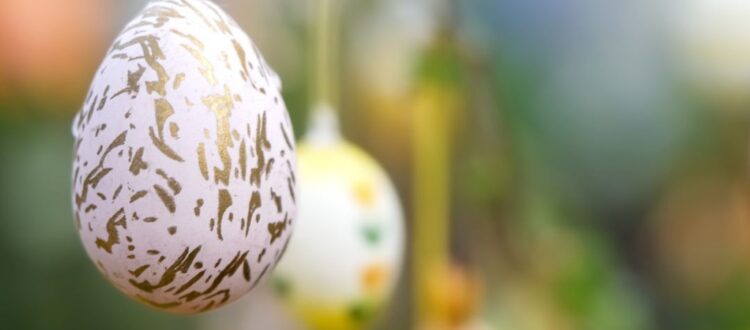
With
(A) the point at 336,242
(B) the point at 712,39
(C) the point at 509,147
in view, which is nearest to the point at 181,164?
(A) the point at 336,242

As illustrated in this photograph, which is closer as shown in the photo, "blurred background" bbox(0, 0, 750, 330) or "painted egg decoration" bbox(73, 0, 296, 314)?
"painted egg decoration" bbox(73, 0, 296, 314)

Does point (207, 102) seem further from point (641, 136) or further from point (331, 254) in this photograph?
point (641, 136)

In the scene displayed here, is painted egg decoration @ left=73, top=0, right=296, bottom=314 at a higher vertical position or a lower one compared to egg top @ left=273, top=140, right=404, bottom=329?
higher

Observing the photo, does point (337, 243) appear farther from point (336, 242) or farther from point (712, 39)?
point (712, 39)

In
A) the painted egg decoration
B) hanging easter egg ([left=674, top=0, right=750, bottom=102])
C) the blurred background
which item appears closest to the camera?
the painted egg decoration

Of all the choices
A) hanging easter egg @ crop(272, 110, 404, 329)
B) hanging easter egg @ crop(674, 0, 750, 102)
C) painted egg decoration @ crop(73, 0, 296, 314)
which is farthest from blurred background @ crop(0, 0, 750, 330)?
painted egg decoration @ crop(73, 0, 296, 314)

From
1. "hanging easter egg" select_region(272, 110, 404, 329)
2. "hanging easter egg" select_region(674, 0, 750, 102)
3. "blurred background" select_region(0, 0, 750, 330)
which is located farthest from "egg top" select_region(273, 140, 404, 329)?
"hanging easter egg" select_region(674, 0, 750, 102)

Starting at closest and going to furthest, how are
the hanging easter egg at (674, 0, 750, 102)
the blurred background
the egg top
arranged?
the egg top → the blurred background → the hanging easter egg at (674, 0, 750, 102)

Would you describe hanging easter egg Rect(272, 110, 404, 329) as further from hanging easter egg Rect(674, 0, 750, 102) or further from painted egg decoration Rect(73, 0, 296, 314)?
hanging easter egg Rect(674, 0, 750, 102)
